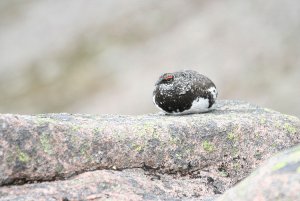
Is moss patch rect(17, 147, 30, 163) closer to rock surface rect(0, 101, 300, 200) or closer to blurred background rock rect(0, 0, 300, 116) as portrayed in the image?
rock surface rect(0, 101, 300, 200)

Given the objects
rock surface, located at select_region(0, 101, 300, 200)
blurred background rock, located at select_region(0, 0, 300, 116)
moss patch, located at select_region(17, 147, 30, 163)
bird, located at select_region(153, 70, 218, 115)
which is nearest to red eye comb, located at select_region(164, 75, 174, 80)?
bird, located at select_region(153, 70, 218, 115)

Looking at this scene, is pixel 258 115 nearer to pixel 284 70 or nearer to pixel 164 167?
pixel 164 167

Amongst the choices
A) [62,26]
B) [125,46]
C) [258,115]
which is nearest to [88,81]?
[125,46]

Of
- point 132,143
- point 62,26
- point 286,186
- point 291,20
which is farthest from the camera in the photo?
point 62,26

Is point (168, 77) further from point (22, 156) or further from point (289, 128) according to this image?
point (22, 156)

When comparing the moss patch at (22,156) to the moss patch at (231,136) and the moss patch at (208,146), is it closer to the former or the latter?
the moss patch at (208,146)
